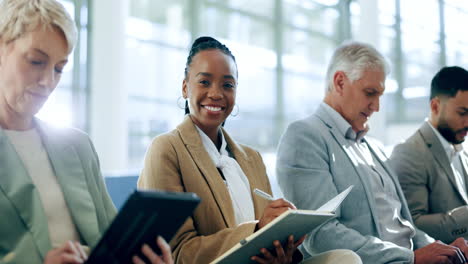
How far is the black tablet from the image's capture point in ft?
3.28

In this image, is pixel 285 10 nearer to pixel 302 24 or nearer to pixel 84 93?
pixel 302 24

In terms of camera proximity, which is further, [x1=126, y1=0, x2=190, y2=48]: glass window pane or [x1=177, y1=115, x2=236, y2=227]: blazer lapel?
[x1=126, y1=0, x2=190, y2=48]: glass window pane

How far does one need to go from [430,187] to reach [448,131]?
377 millimetres

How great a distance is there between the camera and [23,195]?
4.23 feet

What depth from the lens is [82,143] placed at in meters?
1.56

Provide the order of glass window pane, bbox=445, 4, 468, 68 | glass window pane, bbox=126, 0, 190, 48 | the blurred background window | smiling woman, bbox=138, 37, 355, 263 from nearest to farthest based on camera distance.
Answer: smiling woman, bbox=138, 37, 355, 263, the blurred background window, glass window pane, bbox=126, 0, 190, 48, glass window pane, bbox=445, 4, 468, 68

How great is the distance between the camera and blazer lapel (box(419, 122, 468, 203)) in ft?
9.21

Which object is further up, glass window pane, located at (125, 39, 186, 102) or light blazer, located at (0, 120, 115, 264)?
glass window pane, located at (125, 39, 186, 102)

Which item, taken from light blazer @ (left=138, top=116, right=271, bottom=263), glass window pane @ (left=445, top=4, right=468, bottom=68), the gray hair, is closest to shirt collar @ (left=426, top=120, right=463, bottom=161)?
the gray hair

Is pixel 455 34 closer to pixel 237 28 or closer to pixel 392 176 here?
pixel 237 28

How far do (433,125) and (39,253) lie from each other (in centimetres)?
243

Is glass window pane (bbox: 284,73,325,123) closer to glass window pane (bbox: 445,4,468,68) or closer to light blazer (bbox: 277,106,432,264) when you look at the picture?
glass window pane (bbox: 445,4,468,68)

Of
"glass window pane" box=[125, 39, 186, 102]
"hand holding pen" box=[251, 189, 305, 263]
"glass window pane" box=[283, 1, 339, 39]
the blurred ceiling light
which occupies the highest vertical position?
"glass window pane" box=[283, 1, 339, 39]

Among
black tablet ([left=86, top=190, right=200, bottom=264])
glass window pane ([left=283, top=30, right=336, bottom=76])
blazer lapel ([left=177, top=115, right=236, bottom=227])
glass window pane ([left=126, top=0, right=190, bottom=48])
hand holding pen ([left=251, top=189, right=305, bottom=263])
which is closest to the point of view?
black tablet ([left=86, top=190, right=200, bottom=264])
